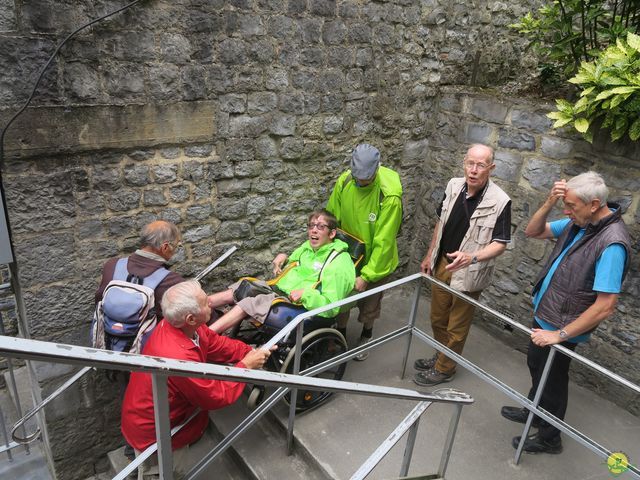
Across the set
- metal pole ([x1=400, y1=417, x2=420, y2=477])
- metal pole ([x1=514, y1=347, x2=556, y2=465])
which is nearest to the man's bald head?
metal pole ([x1=514, y1=347, x2=556, y2=465])

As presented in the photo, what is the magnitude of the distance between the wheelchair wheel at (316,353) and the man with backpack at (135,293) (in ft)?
3.02

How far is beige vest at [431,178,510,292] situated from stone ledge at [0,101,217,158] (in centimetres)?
178

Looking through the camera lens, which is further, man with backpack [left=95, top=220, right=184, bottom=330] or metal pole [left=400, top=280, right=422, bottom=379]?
metal pole [left=400, top=280, right=422, bottom=379]

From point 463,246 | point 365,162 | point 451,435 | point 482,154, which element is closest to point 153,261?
point 365,162

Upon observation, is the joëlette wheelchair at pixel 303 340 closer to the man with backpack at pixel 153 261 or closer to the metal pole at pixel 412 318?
the metal pole at pixel 412 318

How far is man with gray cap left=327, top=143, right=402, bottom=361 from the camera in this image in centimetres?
353

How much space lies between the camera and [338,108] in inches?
Answer: 167

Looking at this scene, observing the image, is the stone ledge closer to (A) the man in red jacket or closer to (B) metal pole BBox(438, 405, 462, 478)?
(A) the man in red jacket

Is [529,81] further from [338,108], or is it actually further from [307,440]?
[307,440]

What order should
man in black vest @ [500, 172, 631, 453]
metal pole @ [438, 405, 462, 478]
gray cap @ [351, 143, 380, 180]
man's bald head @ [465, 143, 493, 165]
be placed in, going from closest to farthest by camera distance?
metal pole @ [438, 405, 462, 478]
man in black vest @ [500, 172, 631, 453]
man's bald head @ [465, 143, 493, 165]
gray cap @ [351, 143, 380, 180]

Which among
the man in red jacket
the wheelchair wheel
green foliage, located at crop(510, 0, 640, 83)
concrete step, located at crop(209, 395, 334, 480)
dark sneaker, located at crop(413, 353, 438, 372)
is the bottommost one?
concrete step, located at crop(209, 395, 334, 480)

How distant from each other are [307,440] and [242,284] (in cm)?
114

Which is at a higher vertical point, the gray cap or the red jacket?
the gray cap

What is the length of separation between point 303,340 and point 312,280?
516 mm
